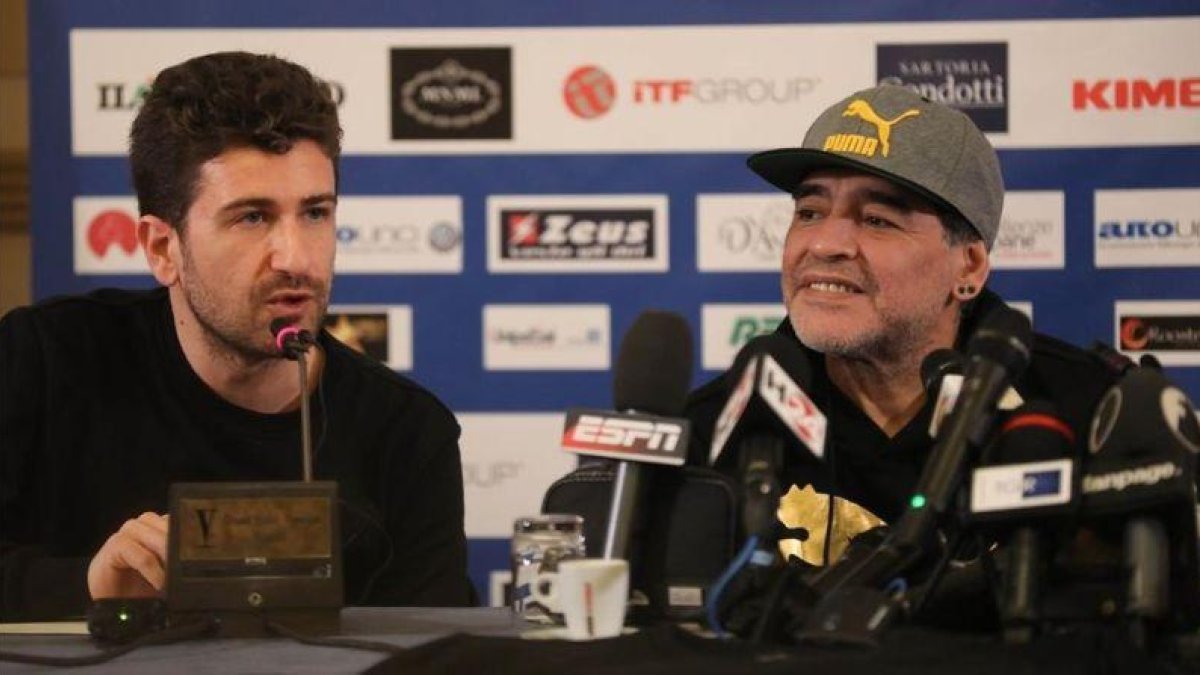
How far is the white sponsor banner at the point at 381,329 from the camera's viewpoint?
3787 millimetres

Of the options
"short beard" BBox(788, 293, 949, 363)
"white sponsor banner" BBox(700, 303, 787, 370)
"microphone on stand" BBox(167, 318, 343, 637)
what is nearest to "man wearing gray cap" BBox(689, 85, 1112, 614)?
"short beard" BBox(788, 293, 949, 363)

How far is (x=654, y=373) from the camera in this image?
1.49m

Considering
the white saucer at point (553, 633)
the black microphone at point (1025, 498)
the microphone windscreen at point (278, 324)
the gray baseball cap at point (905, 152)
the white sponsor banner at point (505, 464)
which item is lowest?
the white sponsor banner at point (505, 464)

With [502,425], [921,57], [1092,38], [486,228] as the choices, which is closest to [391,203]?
[486,228]

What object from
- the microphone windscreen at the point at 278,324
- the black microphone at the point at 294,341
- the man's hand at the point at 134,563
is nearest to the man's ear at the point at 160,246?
the microphone windscreen at the point at 278,324

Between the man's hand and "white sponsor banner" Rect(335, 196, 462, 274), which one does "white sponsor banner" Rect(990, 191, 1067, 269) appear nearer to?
"white sponsor banner" Rect(335, 196, 462, 274)

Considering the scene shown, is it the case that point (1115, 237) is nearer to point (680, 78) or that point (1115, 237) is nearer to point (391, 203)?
point (680, 78)

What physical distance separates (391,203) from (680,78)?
2.17ft

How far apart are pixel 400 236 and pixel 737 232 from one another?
2.33 ft

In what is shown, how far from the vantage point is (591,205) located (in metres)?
3.76

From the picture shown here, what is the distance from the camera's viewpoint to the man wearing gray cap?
241 cm

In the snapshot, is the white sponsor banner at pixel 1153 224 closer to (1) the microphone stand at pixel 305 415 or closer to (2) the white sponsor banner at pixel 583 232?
(2) the white sponsor banner at pixel 583 232

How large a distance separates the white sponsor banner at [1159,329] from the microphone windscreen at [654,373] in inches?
97.0

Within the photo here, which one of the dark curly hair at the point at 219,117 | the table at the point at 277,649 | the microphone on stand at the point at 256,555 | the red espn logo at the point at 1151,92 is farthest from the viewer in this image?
the red espn logo at the point at 1151,92
